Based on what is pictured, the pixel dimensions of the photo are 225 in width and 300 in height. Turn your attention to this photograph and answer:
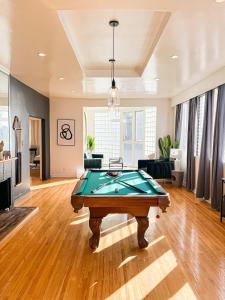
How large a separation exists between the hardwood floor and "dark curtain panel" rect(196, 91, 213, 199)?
3.42ft

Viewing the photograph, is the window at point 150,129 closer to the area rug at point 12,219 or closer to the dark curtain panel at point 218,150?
the dark curtain panel at point 218,150

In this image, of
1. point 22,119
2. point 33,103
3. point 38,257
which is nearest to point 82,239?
point 38,257

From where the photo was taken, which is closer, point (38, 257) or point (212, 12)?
point (212, 12)

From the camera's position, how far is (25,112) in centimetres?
582

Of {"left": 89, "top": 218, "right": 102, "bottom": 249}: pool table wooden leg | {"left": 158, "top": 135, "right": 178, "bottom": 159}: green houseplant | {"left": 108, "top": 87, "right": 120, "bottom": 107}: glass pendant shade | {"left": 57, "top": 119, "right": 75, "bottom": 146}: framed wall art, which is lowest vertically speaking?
{"left": 89, "top": 218, "right": 102, "bottom": 249}: pool table wooden leg

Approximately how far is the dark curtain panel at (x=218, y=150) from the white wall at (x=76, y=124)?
337 centimetres

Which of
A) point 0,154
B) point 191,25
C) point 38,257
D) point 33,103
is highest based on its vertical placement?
point 191,25

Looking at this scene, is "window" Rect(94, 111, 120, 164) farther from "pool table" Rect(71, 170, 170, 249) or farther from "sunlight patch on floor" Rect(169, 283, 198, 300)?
"sunlight patch on floor" Rect(169, 283, 198, 300)

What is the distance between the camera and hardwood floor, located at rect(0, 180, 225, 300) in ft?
7.54

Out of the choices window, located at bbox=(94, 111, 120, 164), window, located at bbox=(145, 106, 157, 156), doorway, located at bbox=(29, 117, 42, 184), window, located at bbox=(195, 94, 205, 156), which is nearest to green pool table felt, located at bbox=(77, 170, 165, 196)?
window, located at bbox=(195, 94, 205, 156)

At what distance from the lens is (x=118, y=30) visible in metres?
3.17

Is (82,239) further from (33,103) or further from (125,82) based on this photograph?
(33,103)

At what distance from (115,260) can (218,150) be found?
3.08 meters

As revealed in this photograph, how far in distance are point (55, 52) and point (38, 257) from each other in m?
2.91
